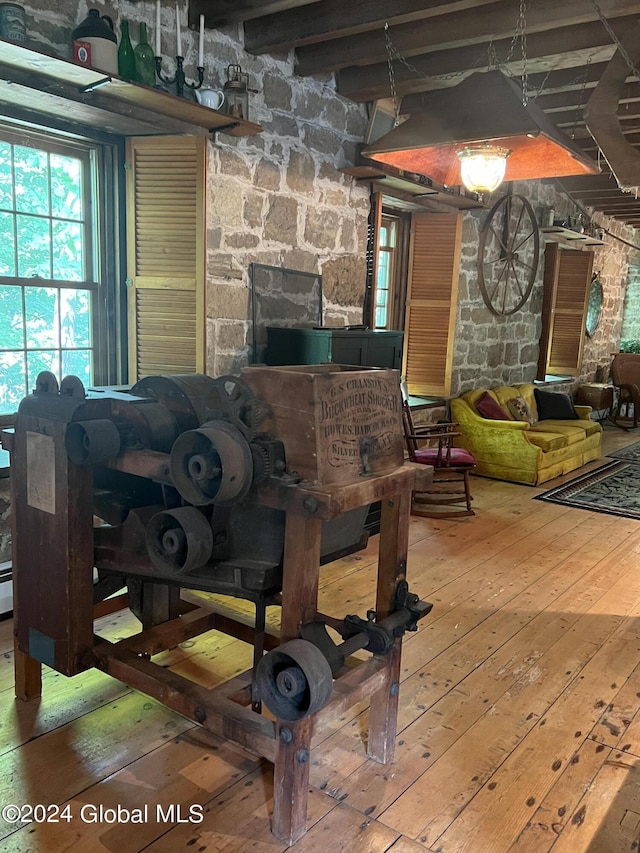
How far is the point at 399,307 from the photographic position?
6082 millimetres

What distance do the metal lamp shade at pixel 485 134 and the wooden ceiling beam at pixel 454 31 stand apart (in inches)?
36.5

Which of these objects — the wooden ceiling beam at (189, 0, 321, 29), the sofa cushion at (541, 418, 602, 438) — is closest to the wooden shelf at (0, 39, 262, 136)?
the wooden ceiling beam at (189, 0, 321, 29)

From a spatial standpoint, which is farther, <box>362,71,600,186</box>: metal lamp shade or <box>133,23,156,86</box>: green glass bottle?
<box>133,23,156,86</box>: green glass bottle

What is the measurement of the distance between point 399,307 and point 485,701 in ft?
13.7

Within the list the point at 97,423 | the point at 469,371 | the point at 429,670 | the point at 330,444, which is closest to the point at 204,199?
the point at 97,423

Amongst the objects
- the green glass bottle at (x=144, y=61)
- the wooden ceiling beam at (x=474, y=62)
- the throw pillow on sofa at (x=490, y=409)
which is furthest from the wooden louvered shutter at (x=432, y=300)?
the green glass bottle at (x=144, y=61)

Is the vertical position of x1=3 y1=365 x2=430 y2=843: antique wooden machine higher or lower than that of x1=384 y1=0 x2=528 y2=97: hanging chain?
lower

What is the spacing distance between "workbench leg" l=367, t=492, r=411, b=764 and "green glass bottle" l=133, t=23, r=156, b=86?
7.72 feet

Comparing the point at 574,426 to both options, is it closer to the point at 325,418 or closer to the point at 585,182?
the point at 585,182

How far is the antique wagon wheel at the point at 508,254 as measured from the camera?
6.51 m

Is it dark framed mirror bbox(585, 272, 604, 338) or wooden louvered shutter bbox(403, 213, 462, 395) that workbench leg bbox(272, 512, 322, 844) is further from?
dark framed mirror bbox(585, 272, 604, 338)

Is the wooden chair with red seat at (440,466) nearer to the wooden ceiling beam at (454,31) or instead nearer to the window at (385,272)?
the window at (385,272)

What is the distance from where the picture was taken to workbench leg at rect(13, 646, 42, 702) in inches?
91.2

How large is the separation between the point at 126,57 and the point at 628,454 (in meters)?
6.36
